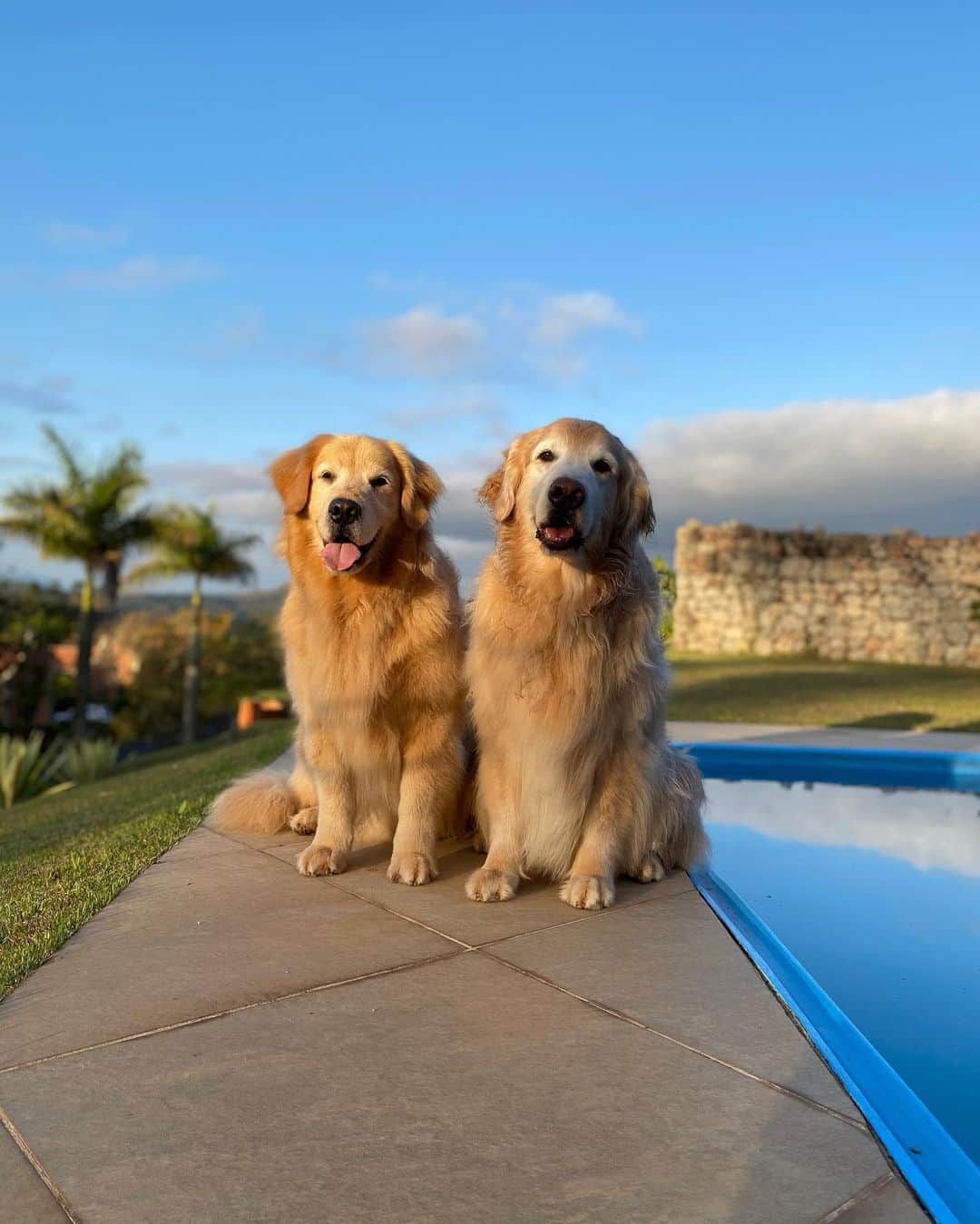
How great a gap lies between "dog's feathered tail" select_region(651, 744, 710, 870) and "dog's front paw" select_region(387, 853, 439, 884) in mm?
885

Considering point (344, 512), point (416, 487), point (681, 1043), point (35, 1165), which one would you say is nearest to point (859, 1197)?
point (681, 1043)

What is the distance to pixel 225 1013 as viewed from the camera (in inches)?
89.6

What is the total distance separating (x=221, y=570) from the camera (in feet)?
118

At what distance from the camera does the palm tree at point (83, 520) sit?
97.6 feet

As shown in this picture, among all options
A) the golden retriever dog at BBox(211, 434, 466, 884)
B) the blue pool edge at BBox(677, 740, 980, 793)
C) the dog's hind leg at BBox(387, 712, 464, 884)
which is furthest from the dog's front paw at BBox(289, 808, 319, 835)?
the blue pool edge at BBox(677, 740, 980, 793)

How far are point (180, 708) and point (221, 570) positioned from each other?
991 centimetres

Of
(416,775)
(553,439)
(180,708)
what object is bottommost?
(180,708)

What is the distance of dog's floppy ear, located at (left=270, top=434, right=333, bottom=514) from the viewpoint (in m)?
3.56

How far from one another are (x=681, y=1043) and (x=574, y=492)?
1.72 m

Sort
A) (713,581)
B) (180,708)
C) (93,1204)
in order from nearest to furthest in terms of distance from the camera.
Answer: (93,1204)
(713,581)
(180,708)

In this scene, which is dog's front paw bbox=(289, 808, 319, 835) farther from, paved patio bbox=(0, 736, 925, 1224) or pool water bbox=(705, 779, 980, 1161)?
pool water bbox=(705, 779, 980, 1161)

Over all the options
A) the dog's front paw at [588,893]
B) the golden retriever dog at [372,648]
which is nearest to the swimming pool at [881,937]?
the dog's front paw at [588,893]

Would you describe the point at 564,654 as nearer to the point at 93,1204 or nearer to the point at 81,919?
the point at 81,919

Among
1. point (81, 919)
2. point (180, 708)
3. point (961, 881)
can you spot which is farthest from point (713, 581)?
point (180, 708)
